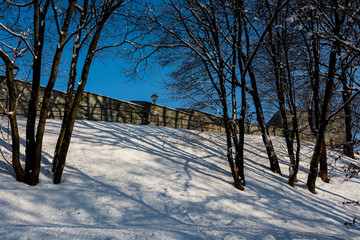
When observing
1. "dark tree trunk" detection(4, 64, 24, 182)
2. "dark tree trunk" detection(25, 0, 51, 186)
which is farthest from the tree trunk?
"dark tree trunk" detection(4, 64, 24, 182)

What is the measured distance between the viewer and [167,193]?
5219mm

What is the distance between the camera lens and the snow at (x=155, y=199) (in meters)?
3.39

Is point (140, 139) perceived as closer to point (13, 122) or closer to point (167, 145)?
point (167, 145)

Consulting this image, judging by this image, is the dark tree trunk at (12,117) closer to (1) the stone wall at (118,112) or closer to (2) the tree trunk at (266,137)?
(1) the stone wall at (118,112)

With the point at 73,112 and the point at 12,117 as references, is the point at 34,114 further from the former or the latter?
the point at 73,112

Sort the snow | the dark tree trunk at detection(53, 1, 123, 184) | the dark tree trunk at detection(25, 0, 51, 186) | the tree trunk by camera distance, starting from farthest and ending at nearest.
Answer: the tree trunk, the dark tree trunk at detection(53, 1, 123, 184), the dark tree trunk at detection(25, 0, 51, 186), the snow

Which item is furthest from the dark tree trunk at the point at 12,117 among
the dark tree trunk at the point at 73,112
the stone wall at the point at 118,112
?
the stone wall at the point at 118,112

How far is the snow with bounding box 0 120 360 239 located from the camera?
133 inches

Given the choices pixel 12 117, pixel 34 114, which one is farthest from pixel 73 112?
pixel 12 117

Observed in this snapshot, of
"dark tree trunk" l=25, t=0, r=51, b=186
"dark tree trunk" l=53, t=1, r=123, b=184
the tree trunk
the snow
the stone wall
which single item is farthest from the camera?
the stone wall

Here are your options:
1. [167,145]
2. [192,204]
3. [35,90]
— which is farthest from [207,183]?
[35,90]

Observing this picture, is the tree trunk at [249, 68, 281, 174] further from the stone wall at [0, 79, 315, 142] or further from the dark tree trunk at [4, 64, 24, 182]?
the dark tree trunk at [4, 64, 24, 182]

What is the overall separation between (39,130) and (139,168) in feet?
9.38

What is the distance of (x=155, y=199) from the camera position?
4828 millimetres
